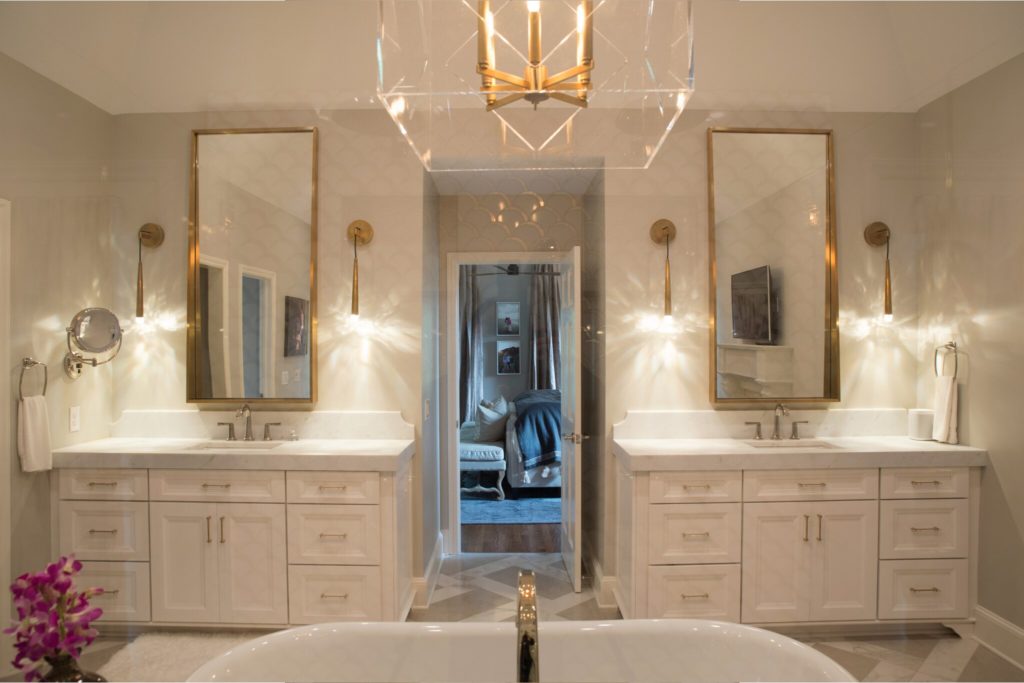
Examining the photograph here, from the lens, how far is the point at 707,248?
5.96 feet

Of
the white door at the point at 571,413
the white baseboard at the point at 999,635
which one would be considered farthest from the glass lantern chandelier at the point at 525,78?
the white baseboard at the point at 999,635

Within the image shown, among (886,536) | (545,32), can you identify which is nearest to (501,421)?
(886,536)

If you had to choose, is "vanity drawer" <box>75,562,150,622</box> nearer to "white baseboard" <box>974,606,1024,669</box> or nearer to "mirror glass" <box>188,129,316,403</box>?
"mirror glass" <box>188,129,316,403</box>

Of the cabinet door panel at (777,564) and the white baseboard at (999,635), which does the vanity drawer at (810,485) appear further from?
the white baseboard at (999,635)

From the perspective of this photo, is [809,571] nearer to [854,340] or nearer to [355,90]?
[854,340]

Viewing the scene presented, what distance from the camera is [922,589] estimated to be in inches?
67.6

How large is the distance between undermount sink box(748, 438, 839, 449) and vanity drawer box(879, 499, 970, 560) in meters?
0.25

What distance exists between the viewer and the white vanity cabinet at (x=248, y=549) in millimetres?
1684

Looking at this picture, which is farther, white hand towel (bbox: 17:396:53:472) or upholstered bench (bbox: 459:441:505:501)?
upholstered bench (bbox: 459:441:505:501)

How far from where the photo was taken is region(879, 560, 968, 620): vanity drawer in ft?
5.55

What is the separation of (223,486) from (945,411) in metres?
2.27

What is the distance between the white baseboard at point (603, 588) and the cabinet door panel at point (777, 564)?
45cm

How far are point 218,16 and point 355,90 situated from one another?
429 millimetres

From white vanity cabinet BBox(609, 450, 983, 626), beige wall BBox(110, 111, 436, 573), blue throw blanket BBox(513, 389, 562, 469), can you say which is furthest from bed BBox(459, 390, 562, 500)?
white vanity cabinet BBox(609, 450, 983, 626)
